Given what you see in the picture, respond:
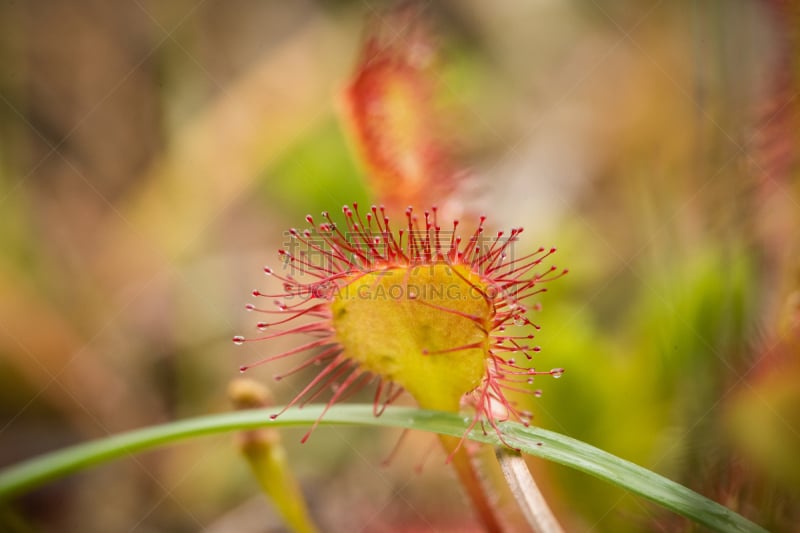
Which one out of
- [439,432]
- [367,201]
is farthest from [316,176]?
[439,432]

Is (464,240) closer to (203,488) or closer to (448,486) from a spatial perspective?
(448,486)

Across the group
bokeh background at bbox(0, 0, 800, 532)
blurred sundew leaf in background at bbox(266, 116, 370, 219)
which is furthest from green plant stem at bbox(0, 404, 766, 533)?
blurred sundew leaf in background at bbox(266, 116, 370, 219)

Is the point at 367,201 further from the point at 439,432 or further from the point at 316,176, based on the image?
the point at 439,432

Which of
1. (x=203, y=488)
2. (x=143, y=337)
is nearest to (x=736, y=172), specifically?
(x=203, y=488)

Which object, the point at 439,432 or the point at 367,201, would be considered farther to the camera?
the point at 367,201

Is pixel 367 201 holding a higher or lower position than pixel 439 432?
higher

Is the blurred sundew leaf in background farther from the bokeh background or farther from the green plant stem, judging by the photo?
the green plant stem
